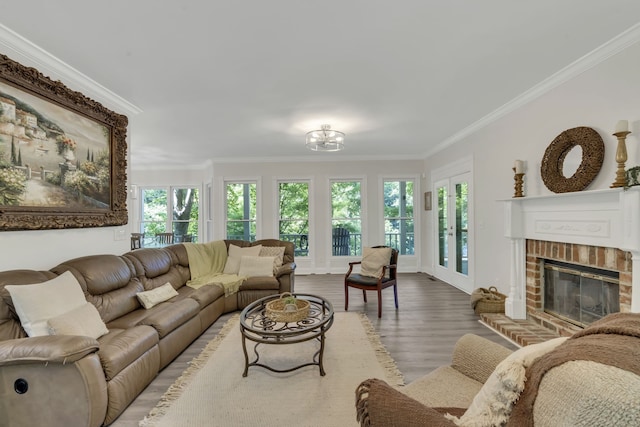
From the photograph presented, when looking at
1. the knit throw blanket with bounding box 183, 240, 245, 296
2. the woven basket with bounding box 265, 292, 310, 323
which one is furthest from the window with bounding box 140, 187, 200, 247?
the woven basket with bounding box 265, 292, 310, 323

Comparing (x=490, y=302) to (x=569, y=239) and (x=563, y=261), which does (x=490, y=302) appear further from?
(x=569, y=239)

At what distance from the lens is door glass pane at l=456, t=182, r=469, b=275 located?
4609mm

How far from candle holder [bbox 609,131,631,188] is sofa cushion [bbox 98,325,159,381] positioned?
3658 mm

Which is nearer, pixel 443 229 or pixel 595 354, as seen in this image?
pixel 595 354

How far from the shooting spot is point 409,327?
127 inches

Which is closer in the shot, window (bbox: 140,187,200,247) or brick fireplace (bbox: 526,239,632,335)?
brick fireplace (bbox: 526,239,632,335)

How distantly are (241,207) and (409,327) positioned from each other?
4.44 m

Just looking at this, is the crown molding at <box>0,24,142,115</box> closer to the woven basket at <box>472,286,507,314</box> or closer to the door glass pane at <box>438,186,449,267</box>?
the woven basket at <box>472,286,507,314</box>

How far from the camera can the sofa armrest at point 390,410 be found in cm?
90

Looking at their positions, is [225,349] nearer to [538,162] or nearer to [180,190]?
[538,162]

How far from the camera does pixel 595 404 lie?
0.58 m

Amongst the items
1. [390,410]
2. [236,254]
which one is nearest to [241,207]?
[236,254]

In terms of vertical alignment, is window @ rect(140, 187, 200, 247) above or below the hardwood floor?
above

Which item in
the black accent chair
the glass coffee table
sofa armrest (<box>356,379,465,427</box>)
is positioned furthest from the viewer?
the black accent chair
